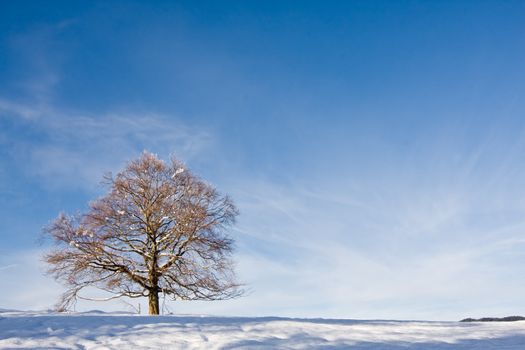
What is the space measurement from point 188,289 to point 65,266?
227 inches

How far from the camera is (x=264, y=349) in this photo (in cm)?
841

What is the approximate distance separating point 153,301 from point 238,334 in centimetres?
1244

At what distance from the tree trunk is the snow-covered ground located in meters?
9.62

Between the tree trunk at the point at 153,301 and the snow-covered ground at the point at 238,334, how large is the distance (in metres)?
9.62

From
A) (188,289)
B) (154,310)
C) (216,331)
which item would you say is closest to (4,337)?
(216,331)

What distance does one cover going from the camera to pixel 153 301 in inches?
823

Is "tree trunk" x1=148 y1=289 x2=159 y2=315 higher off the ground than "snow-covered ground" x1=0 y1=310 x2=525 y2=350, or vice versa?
"tree trunk" x1=148 y1=289 x2=159 y2=315

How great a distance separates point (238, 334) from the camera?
9508 mm

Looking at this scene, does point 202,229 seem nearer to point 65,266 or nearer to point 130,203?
point 130,203

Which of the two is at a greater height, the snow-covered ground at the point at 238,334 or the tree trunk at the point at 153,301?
the tree trunk at the point at 153,301

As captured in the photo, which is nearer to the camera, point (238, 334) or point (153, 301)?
point (238, 334)

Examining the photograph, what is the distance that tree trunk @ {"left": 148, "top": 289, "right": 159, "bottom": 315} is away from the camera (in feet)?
67.9

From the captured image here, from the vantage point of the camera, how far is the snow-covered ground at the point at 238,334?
866 centimetres

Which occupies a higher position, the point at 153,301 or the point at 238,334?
the point at 153,301
